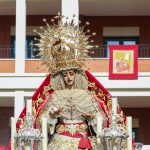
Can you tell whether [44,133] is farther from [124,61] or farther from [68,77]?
[124,61]

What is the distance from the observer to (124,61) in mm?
28078

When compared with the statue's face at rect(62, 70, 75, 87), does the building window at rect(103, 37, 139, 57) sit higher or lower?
higher

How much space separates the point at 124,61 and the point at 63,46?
653 inches

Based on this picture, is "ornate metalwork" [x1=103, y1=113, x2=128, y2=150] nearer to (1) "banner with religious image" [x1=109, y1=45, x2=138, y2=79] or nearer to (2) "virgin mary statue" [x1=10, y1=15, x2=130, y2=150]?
(2) "virgin mary statue" [x1=10, y1=15, x2=130, y2=150]

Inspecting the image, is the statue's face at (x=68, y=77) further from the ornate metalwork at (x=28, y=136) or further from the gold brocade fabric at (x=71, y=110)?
the ornate metalwork at (x=28, y=136)

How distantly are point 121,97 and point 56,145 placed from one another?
1796 centimetres

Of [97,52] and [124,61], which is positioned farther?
[97,52]

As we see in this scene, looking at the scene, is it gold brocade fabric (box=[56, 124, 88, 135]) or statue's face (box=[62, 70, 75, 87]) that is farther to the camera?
statue's face (box=[62, 70, 75, 87])

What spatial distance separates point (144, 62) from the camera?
28969 millimetres

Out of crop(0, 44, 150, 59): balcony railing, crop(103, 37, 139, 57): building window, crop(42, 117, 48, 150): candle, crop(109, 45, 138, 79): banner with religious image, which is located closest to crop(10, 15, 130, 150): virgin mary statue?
→ crop(42, 117, 48, 150): candle

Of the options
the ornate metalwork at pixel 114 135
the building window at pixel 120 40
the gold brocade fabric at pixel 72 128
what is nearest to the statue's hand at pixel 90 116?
the gold brocade fabric at pixel 72 128

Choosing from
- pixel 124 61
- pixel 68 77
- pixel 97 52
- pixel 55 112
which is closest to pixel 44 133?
pixel 55 112

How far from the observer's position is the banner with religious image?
2809 cm

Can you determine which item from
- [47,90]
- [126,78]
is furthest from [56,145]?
[126,78]
